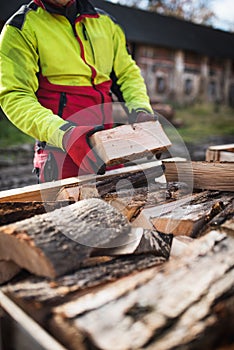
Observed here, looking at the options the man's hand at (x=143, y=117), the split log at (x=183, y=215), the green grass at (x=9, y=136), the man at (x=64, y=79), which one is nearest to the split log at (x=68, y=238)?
the split log at (x=183, y=215)

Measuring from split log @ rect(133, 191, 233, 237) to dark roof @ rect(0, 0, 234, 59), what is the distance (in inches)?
304

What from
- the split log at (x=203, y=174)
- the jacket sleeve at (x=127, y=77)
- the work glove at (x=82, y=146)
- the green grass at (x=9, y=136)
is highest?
the jacket sleeve at (x=127, y=77)

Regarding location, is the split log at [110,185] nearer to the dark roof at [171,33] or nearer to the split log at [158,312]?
the split log at [158,312]

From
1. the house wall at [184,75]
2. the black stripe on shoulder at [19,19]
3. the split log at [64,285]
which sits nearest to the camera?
the split log at [64,285]

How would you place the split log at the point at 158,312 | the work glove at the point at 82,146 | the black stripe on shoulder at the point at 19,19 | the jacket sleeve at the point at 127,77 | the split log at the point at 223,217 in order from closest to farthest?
the split log at the point at 158,312, the split log at the point at 223,217, the work glove at the point at 82,146, the black stripe on shoulder at the point at 19,19, the jacket sleeve at the point at 127,77

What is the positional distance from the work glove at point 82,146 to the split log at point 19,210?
295 millimetres

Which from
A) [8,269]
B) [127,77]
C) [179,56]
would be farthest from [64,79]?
[179,56]

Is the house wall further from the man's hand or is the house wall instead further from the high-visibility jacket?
the man's hand

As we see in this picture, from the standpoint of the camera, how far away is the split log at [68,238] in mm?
952

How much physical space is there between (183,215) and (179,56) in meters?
14.3

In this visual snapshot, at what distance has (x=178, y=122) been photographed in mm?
11820

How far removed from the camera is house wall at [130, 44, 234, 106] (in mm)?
13594

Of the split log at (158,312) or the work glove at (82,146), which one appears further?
the work glove at (82,146)

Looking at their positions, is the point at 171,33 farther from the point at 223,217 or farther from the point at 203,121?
the point at 223,217
